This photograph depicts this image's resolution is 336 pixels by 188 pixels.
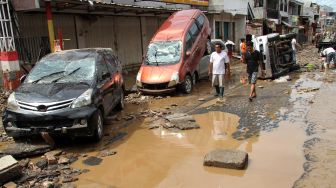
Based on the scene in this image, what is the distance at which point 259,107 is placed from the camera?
9680mm

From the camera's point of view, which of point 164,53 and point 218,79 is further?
point 164,53

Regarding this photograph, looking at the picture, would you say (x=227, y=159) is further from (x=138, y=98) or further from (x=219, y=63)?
(x=138, y=98)

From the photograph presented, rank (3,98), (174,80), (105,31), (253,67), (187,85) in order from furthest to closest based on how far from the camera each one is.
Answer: (105,31)
(187,85)
(174,80)
(3,98)
(253,67)

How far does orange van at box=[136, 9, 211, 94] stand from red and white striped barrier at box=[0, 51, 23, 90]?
157 inches

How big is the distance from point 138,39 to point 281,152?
15551mm

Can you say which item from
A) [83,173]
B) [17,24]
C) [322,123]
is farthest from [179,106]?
[17,24]

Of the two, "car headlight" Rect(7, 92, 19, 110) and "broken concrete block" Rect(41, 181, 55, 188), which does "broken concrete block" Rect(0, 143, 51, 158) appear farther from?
"broken concrete block" Rect(41, 181, 55, 188)

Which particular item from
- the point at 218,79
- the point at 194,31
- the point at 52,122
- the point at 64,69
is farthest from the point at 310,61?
the point at 52,122

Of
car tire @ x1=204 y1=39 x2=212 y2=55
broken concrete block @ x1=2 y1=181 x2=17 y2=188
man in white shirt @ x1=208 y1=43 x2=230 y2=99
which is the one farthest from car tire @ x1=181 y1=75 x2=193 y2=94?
broken concrete block @ x1=2 y1=181 x2=17 y2=188

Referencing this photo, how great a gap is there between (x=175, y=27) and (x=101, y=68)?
6063mm

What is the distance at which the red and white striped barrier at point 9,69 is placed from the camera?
11288 mm

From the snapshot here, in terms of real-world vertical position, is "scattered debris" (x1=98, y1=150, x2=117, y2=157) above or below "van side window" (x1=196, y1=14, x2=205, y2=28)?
below

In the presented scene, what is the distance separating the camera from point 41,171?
5809mm

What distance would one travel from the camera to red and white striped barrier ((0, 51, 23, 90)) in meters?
11.3
